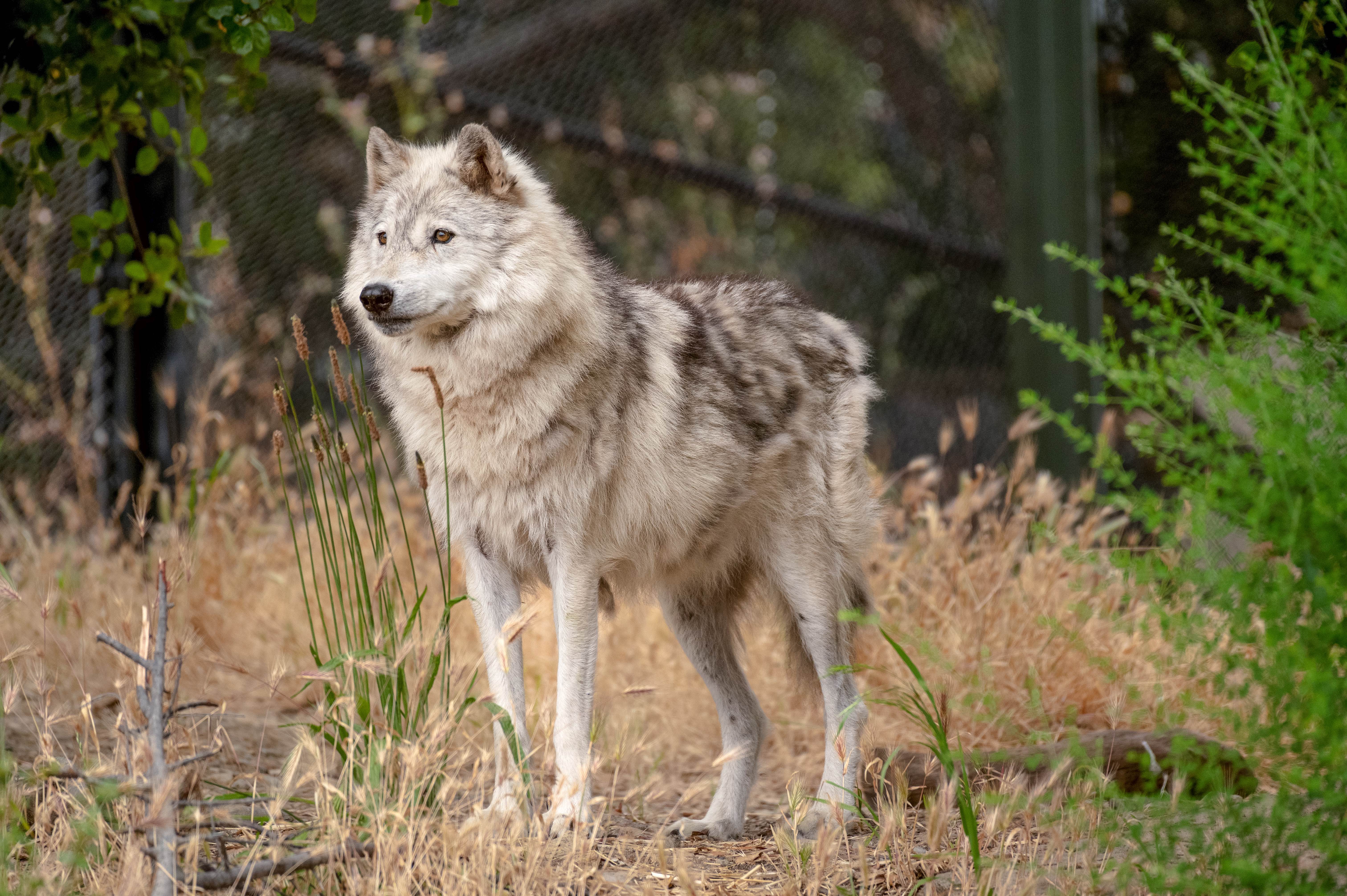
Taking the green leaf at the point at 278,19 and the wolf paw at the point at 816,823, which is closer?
the green leaf at the point at 278,19

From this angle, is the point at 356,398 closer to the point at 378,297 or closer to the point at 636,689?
the point at 378,297

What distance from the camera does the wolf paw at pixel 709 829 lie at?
3.04 metres

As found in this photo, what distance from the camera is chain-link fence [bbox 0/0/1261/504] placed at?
5.70 m

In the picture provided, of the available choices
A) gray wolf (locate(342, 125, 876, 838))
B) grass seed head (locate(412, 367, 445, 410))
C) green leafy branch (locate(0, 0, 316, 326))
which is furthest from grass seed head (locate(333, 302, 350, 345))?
green leafy branch (locate(0, 0, 316, 326))

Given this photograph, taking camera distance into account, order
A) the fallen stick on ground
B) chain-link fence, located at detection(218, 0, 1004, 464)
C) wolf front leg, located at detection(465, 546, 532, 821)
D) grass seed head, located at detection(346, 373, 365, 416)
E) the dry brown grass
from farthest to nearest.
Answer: chain-link fence, located at detection(218, 0, 1004, 464), wolf front leg, located at detection(465, 546, 532, 821), grass seed head, located at detection(346, 373, 365, 416), the dry brown grass, the fallen stick on ground

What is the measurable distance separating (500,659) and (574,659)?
40 cm

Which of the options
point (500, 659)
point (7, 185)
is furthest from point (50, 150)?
point (500, 659)

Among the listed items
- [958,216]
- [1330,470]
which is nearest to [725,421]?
[1330,470]

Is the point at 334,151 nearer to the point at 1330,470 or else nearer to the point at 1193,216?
the point at 1193,216

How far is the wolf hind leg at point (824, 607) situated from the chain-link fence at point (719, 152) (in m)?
2.54

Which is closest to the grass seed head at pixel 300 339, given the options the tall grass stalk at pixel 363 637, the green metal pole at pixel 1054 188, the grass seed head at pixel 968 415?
the tall grass stalk at pixel 363 637

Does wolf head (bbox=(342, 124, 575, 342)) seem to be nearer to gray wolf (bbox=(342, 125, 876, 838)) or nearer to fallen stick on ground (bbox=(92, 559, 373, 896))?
gray wolf (bbox=(342, 125, 876, 838))

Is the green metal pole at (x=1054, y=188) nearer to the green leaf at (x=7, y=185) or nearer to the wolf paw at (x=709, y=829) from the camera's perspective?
the wolf paw at (x=709, y=829)

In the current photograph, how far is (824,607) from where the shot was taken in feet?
11.0
